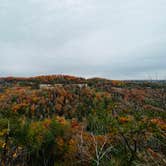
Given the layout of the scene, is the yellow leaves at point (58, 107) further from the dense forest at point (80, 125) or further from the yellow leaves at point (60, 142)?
the yellow leaves at point (60, 142)

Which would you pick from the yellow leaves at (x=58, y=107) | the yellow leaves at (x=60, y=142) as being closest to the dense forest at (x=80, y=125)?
the yellow leaves at (x=60, y=142)

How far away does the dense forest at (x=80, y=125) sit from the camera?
12.9ft

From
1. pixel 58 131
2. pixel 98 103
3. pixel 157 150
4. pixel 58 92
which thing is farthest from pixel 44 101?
pixel 157 150

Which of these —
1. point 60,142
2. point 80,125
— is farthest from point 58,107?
point 60,142

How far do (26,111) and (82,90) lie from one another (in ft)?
141

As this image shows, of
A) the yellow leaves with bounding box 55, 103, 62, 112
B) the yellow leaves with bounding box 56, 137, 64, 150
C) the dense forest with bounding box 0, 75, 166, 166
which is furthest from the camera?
the yellow leaves with bounding box 55, 103, 62, 112

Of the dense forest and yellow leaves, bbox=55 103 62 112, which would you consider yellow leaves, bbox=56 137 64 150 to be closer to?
the dense forest

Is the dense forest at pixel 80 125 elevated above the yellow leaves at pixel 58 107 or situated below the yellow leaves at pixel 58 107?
above

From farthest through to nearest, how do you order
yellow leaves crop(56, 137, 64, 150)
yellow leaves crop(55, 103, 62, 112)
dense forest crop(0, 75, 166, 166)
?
yellow leaves crop(55, 103, 62, 112) → yellow leaves crop(56, 137, 64, 150) → dense forest crop(0, 75, 166, 166)

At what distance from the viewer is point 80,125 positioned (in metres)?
62.9

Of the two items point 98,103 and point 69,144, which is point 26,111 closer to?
point 98,103

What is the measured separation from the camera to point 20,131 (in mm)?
39812

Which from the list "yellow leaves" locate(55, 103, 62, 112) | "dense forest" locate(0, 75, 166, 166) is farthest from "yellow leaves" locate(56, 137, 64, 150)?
"yellow leaves" locate(55, 103, 62, 112)

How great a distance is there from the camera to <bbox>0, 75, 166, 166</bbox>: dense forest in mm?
3928
